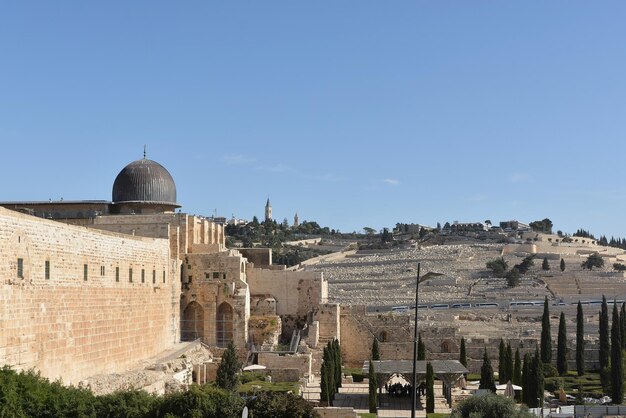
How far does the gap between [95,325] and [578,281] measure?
66.7m

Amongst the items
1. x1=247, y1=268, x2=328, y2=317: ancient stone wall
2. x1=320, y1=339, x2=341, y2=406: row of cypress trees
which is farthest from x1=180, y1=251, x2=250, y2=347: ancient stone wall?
x1=320, y1=339, x2=341, y2=406: row of cypress trees

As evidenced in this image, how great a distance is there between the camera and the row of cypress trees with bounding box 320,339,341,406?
27172 mm

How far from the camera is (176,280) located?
115 feet

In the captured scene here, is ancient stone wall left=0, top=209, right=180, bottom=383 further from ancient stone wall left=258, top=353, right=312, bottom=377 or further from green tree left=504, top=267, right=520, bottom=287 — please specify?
green tree left=504, top=267, right=520, bottom=287

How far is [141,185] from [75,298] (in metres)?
14.7

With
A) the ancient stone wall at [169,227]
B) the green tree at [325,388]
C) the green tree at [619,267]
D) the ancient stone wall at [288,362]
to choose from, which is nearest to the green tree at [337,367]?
the ancient stone wall at [288,362]

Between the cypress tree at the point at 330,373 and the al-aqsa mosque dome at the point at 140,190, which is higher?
the al-aqsa mosque dome at the point at 140,190

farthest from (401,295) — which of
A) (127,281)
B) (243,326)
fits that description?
(127,281)

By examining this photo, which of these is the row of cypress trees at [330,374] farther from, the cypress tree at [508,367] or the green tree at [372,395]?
the cypress tree at [508,367]

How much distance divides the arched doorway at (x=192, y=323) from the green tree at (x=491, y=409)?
662 inches

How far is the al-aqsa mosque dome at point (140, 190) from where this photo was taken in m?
37.2

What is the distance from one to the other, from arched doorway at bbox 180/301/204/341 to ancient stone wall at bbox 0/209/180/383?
3936 millimetres

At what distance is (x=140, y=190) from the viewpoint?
122 feet

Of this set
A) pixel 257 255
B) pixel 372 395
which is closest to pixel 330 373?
pixel 372 395
